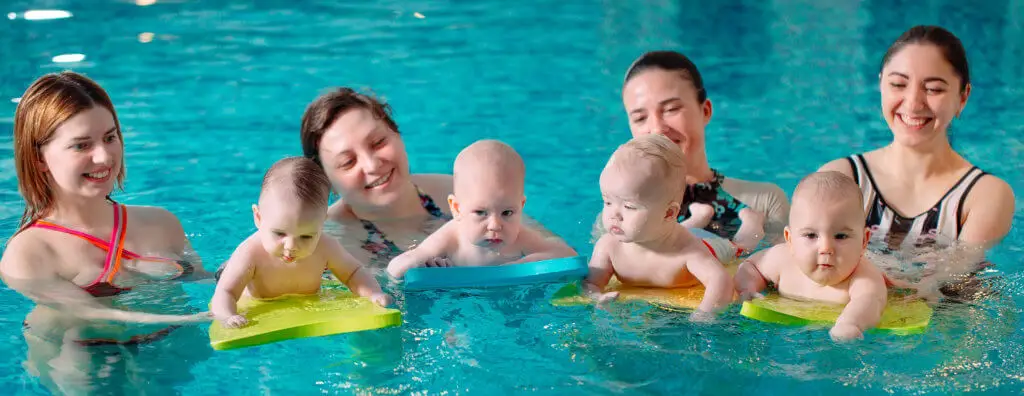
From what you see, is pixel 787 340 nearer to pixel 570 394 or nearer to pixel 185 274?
pixel 570 394

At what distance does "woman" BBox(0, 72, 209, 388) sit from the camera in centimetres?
400

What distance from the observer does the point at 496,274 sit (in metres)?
4.31

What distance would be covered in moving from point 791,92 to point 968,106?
1230 mm

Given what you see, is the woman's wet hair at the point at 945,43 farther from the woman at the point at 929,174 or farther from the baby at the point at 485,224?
the baby at the point at 485,224

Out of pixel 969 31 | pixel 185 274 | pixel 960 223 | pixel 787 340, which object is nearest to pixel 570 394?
pixel 787 340

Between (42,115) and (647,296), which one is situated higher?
(42,115)

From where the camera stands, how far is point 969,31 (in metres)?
9.82

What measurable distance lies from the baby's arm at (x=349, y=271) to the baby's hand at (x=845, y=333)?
1.56m

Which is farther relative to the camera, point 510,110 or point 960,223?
point 510,110

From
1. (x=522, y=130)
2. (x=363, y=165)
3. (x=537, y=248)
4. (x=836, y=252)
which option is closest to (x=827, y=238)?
(x=836, y=252)

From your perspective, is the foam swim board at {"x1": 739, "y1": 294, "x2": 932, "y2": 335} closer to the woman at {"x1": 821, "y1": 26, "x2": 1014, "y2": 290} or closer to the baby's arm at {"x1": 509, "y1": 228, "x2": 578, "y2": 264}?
the woman at {"x1": 821, "y1": 26, "x2": 1014, "y2": 290}

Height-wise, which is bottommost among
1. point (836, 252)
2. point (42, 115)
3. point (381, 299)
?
point (381, 299)

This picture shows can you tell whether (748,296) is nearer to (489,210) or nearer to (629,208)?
(629,208)

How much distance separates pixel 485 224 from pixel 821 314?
49.4 inches
